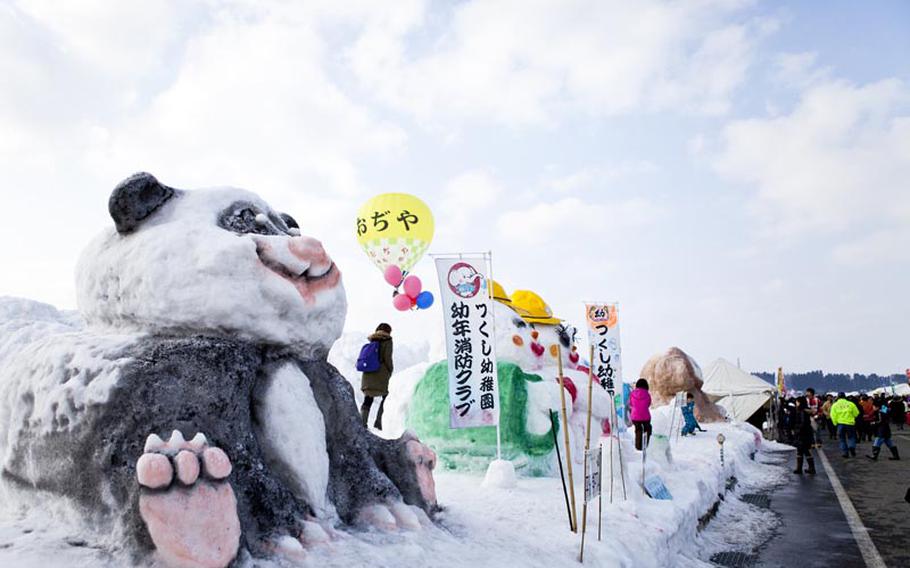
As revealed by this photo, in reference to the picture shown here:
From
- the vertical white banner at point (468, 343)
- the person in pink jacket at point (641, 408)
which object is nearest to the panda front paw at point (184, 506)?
the vertical white banner at point (468, 343)

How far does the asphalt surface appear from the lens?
21.9 feet

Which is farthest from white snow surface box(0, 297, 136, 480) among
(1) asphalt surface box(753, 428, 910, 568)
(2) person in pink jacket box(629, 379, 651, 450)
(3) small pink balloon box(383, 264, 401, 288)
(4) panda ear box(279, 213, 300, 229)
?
(2) person in pink jacket box(629, 379, 651, 450)

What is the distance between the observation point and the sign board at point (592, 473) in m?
4.76

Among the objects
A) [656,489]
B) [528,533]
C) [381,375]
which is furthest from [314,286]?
[656,489]

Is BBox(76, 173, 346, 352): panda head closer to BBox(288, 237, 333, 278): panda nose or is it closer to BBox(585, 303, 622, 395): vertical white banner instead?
BBox(288, 237, 333, 278): panda nose

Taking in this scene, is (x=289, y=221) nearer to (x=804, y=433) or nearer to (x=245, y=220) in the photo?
(x=245, y=220)

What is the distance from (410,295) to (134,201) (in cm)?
710

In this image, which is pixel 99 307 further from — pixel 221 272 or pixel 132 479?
pixel 132 479

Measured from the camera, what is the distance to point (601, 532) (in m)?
5.05

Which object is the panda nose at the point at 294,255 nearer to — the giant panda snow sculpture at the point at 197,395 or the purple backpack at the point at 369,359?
the giant panda snow sculpture at the point at 197,395

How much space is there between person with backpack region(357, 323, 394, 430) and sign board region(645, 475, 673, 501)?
319 cm

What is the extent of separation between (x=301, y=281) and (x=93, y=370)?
46.1 inches

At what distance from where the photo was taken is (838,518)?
851cm

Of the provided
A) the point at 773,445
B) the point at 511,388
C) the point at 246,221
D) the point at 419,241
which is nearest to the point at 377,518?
the point at 246,221
